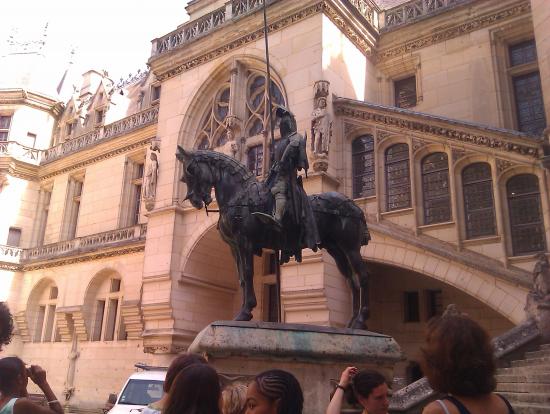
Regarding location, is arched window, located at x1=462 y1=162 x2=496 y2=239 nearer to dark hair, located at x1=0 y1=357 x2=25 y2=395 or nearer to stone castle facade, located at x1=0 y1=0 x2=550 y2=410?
stone castle facade, located at x1=0 y1=0 x2=550 y2=410

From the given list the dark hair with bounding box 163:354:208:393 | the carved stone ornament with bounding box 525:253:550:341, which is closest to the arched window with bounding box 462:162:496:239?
the carved stone ornament with bounding box 525:253:550:341

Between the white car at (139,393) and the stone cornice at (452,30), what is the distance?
13.4m

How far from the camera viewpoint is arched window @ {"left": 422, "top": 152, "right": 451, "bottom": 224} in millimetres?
13555

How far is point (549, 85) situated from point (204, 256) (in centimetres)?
1101

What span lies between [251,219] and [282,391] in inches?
156

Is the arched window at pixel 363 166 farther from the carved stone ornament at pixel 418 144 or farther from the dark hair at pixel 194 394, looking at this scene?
the dark hair at pixel 194 394

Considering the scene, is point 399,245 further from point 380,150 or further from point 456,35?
point 456,35

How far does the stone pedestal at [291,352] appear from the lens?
5445 mm

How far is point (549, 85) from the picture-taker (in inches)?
499

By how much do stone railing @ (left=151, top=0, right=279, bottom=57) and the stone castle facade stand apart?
0.25 feet

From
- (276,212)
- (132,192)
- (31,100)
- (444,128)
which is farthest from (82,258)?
(276,212)

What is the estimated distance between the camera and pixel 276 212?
6.38 metres

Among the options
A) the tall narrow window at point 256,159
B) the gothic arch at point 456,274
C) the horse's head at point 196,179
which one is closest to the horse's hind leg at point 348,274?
the horse's head at point 196,179

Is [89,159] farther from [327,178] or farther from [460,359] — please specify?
[460,359]
